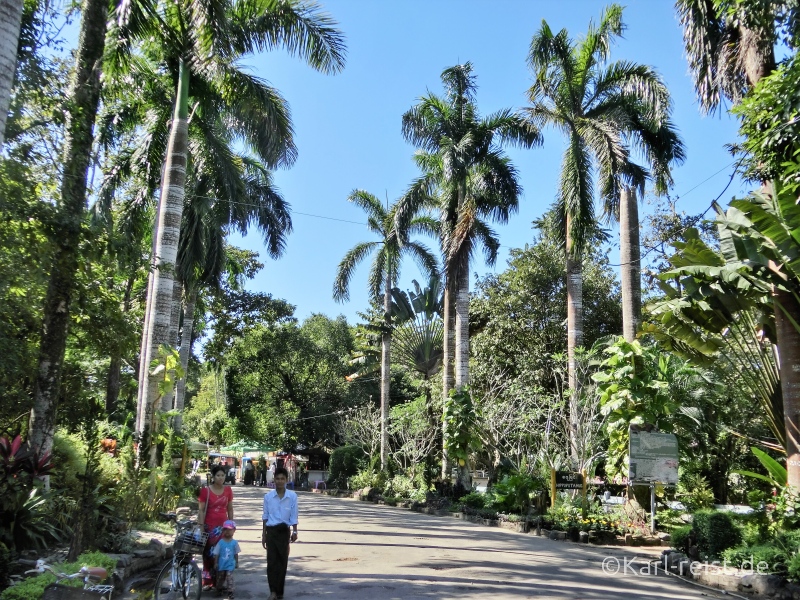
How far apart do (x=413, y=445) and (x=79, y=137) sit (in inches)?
803

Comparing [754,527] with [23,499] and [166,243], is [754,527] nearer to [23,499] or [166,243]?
[23,499]

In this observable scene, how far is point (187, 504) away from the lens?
18.9 metres

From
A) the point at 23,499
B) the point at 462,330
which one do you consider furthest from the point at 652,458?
the point at 23,499

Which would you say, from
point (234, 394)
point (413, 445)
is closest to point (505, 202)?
point (413, 445)

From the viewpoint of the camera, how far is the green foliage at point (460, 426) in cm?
2166

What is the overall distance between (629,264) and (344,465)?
74.2ft

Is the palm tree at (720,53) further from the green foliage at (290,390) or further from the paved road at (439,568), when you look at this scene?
the green foliage at (290,390)

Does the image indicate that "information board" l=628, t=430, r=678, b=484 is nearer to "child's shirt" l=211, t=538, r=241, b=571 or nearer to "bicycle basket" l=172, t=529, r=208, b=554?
"child's shirt" l=211, t=538, r=241, b=571

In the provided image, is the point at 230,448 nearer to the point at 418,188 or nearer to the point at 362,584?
the point at 418,188

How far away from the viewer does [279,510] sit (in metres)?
7.83

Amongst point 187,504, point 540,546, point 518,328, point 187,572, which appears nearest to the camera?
point 187,572

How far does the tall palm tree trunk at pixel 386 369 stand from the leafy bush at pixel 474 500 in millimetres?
8787

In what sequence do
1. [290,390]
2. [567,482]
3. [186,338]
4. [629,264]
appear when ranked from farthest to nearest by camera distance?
[290,390] → [186,338] → [629,264] → [567,482]

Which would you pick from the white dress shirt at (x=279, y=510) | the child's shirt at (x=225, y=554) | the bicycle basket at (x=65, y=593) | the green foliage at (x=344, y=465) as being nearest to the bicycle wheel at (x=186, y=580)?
the child's shirt at (x=225, y=554)
